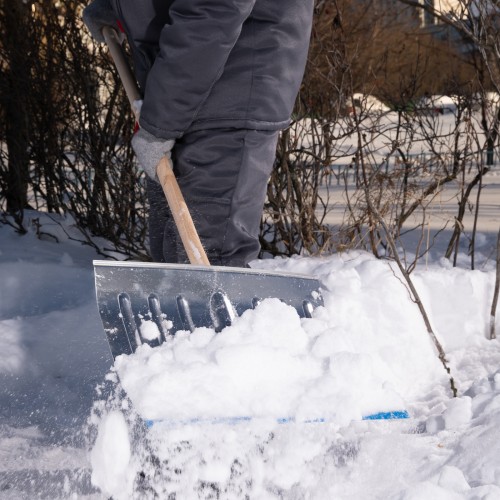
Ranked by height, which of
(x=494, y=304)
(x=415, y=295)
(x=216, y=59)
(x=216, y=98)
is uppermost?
(x=216, y=59)

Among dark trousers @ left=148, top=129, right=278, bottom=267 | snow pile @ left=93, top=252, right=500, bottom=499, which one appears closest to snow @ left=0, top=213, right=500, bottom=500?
snow pile @ left=93, top=252, right=500, bottom=499

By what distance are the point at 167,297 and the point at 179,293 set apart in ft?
0.12

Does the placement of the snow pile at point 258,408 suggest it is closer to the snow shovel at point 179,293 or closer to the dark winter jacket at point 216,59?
the snow shovel at point 179,293

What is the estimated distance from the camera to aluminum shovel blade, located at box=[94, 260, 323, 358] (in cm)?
222

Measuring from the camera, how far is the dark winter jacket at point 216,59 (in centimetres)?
244

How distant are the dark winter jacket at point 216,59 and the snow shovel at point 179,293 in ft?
0.89

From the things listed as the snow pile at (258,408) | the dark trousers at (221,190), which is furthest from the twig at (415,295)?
the snow pile at (258,408)

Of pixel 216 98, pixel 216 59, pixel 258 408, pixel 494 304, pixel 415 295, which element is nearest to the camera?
pixel 258 408

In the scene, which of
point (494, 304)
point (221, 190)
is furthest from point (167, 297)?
point (494, 304)

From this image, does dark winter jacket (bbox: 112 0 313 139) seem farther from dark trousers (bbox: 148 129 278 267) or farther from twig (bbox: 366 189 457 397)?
twig (bbox: 366 189 457 397)

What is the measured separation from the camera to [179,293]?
91.4 inches

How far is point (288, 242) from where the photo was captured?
14.2ft

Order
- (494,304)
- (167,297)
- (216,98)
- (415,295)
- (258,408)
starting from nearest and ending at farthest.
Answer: (258,408) → (167,297) → (216,98) → (415,295) → (494,304)

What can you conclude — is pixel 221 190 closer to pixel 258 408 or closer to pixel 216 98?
pixel 216 98
